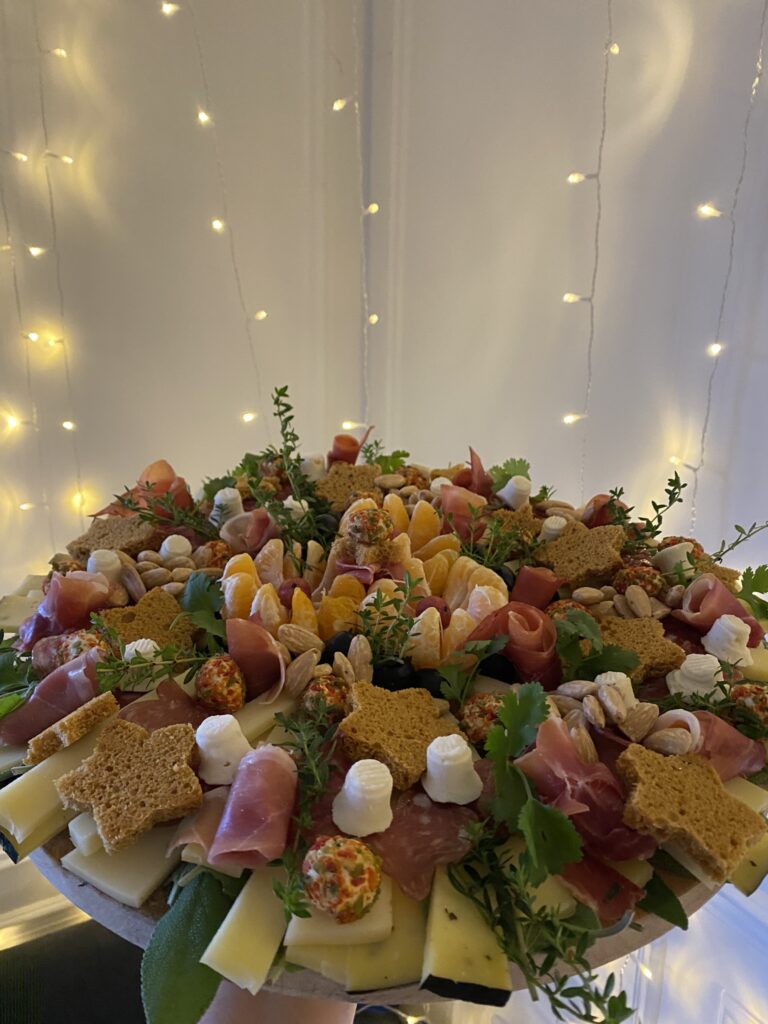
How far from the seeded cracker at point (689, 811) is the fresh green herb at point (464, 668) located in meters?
0.18

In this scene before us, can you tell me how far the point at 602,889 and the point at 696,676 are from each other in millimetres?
275

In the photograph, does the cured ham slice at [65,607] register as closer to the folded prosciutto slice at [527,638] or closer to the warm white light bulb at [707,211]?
the folded prosciutto slice at [527,638]

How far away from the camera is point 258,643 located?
0.78 meters

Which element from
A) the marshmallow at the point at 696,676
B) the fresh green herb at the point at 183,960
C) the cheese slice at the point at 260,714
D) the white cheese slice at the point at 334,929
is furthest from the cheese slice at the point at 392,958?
the marshmallow at the point at 696,676

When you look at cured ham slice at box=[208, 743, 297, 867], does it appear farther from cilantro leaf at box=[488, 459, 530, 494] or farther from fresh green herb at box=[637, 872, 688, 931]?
cilantro leaf at box=[488, 459, 530, 494]

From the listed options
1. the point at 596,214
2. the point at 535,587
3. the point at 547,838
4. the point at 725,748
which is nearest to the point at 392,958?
the point at 547,838

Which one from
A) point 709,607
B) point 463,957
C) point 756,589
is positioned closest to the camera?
point 463,957

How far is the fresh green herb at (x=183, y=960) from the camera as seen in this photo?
58 centimetres

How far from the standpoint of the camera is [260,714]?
29.8 inches

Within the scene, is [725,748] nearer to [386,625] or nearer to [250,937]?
[386,625]

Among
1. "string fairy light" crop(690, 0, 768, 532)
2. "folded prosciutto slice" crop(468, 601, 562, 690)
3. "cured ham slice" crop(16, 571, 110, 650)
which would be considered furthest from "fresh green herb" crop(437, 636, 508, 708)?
"string fairy light" crop(690, 0, 768, 532)

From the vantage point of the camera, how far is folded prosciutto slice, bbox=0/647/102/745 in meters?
0.77

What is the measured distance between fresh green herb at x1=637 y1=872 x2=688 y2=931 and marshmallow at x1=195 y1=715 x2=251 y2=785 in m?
0.37

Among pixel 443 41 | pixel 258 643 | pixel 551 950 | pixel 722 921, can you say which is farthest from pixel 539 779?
pixel 443 41
